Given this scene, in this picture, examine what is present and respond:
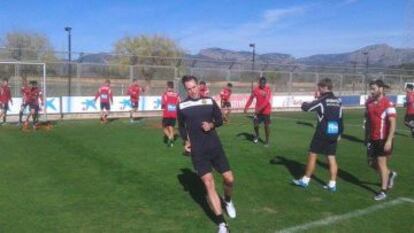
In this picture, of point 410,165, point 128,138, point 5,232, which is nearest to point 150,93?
point 128,138

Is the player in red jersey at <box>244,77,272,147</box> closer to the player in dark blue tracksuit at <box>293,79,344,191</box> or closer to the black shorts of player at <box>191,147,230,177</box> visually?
the player in dark blue tracksuit at <box>293,79,344,191</box>

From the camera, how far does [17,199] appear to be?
810 centimetres

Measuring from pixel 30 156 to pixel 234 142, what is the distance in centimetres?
576

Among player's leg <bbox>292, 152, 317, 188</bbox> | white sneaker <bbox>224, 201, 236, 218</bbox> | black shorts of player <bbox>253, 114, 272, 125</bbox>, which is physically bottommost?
white sneaker <bbox>224, 201, 236, 218</bbox>

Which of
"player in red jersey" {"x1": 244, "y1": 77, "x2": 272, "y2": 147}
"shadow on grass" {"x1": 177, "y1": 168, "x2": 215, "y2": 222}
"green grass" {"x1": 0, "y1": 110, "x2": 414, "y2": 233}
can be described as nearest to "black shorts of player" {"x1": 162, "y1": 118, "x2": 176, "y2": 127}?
"green grass" {"x1": 0, "y1": 110, "x2": 414, "y2": 233}

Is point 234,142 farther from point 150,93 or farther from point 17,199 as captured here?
point 150,93

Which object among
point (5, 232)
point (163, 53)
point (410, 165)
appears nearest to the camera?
point (5, 232)

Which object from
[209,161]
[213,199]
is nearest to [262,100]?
[209,161]

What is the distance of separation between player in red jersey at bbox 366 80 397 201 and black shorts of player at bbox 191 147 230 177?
3.06 meters

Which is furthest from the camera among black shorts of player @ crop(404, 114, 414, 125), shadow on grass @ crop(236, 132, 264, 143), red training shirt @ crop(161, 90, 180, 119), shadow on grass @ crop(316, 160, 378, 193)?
black shorts of player @ crop(404, 114, 414, 125)

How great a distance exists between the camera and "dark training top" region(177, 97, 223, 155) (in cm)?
688

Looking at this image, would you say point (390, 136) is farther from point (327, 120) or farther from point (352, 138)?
point (352, 138)

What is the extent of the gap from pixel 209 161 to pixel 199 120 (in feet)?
1.82

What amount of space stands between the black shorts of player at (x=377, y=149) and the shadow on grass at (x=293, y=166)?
122cm
